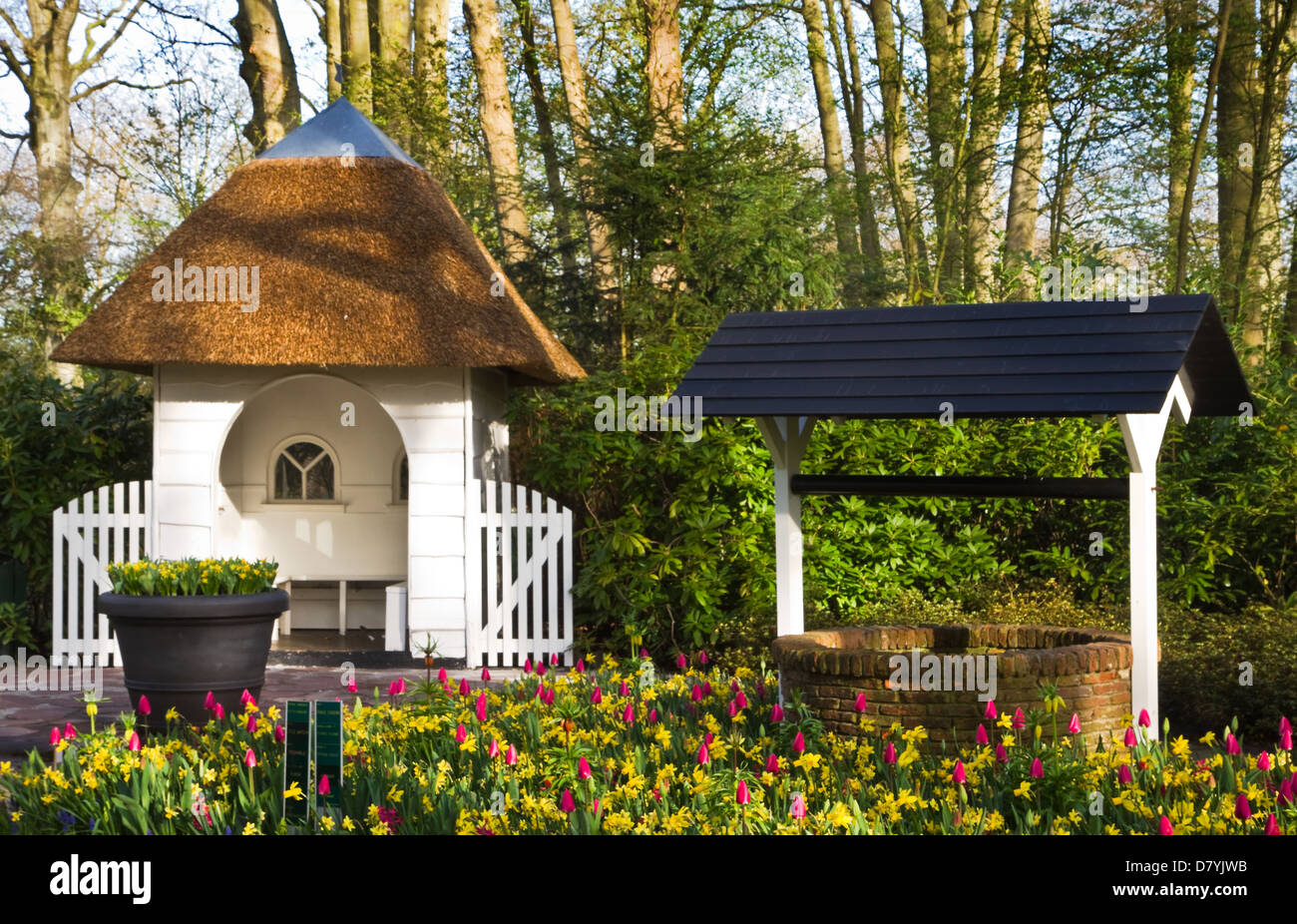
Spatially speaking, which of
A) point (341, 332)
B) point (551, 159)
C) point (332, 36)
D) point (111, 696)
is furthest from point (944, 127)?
point (111, 696)

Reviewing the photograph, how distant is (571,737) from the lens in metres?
5.59

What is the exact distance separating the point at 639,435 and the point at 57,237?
53.1ft

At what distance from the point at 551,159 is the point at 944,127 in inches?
213

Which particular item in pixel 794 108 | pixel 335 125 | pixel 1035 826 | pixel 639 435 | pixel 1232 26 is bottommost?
pixel 1035 826

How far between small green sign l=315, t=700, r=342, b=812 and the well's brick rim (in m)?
2.43

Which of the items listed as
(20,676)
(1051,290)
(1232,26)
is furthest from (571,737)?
(1232,26)

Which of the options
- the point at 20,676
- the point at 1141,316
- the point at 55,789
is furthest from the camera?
the point at 20,676

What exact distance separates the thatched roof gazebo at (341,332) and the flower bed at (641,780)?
4.21m

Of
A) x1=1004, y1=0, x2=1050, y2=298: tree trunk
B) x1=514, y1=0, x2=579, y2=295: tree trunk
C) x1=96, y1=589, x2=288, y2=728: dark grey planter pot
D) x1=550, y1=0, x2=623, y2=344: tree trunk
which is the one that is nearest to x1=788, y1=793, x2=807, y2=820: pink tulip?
x1=96, y1=589, x2=288, y2=728: dark grey planter pot

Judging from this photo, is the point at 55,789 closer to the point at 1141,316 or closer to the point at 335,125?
the point at 1141,316

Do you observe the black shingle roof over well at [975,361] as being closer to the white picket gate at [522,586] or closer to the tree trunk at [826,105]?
the white picket gate at [522,586]

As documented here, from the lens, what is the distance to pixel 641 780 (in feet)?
15.8

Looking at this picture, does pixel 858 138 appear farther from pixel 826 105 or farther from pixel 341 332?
pixel 341 332
